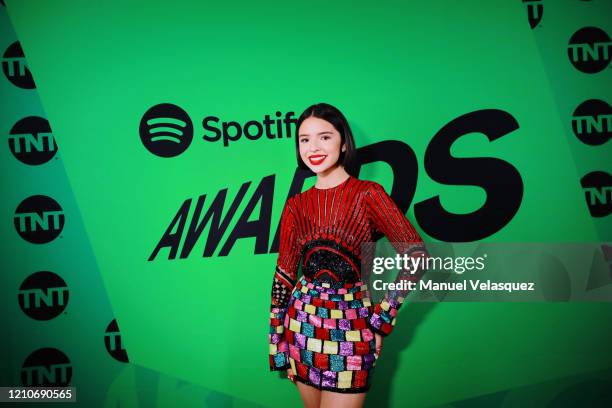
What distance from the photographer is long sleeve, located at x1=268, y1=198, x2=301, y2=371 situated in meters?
1.55

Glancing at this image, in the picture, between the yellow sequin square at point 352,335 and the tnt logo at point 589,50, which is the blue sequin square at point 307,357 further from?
the tnt logo at point 589,50

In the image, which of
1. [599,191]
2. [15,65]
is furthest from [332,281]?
[15,65]

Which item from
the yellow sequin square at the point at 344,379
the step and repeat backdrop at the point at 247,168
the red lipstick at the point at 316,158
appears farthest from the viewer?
the step and repeat backdrop at the point at 247,168

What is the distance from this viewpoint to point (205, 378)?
6.38 feet

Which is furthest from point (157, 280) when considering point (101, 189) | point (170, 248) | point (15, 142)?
point (15, 142)

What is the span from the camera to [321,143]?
1.50m

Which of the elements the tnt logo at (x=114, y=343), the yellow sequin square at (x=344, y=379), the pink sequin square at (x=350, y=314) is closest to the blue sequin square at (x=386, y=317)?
the pink sequin square at (x=350, y=314)

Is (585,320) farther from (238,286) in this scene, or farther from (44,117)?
(44,117)

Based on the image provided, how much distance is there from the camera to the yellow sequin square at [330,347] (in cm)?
140

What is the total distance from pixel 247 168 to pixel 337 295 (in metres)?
0.81

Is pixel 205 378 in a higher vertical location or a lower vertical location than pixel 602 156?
lower

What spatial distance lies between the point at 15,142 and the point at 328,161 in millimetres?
1589

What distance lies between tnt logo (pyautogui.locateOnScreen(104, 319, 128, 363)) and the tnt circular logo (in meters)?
0.89

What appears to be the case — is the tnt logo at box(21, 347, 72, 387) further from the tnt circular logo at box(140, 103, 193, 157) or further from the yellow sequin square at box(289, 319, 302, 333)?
the yellow sequin square at box(289, 319, 302, 333)
